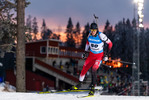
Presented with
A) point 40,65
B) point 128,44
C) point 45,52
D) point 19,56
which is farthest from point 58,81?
point 128,44

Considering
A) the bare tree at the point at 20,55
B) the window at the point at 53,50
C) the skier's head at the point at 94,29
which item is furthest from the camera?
the window at the point at 53,50

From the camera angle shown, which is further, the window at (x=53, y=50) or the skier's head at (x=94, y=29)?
the window at (x=53, y=50)

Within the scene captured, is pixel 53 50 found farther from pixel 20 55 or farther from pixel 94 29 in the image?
pixel 94 29

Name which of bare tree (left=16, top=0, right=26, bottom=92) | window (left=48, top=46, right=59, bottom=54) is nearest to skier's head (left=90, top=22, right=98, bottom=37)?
bare tree (left=16, top=0, right=26, bottom=92)

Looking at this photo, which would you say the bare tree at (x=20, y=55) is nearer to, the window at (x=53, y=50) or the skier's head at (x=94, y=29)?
the skier's head at (x=94, y=29)

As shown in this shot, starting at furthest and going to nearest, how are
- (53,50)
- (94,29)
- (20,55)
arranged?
(53,50), (20,55), (94,29)

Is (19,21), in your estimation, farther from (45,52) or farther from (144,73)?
(144,73)

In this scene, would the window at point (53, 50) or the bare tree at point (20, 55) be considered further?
the window at point (53, 50)

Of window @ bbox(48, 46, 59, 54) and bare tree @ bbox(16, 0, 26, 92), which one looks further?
window @ bbox(48, 46, 59, 54)

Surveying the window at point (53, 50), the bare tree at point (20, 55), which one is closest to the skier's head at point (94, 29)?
the bare tree at point (20, 55)

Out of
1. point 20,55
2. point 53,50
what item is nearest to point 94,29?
point 20,55

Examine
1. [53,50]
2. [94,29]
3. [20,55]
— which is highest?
[94,29]

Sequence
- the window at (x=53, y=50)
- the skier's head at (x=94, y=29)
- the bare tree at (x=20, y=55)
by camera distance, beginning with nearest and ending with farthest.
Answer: the skier's head at (x=94, y=29) → the bare tree at (x=20, y=55) → the window at (x=53, y=50)

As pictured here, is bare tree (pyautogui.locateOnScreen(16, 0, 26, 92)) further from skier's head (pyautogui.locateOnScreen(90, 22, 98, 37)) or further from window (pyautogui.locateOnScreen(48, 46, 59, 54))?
window (pyautogui.locateOnScreen(48, 46, 59, 54))
